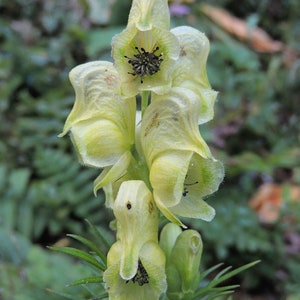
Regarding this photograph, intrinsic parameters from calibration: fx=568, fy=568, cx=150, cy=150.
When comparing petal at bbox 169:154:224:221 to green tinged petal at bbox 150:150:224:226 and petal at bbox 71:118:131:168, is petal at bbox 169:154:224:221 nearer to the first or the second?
green tinged petal at bbox 150:150:224:226

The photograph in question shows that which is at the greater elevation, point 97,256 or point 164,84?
point 164,84

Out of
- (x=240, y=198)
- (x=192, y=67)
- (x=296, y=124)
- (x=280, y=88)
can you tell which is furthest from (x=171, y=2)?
(x=192, y=67)

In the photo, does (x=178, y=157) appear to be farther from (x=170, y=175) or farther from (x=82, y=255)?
Result: (x=82, y=255)

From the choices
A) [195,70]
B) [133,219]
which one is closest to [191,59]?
[195,70]

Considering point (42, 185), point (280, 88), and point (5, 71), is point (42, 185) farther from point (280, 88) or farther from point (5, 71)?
point (280, 88)

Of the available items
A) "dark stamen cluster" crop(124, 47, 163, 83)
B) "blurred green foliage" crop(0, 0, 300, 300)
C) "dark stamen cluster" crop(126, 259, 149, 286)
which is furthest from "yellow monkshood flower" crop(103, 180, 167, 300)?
"blurred green foliage" crop(0, 0, 300, 300)

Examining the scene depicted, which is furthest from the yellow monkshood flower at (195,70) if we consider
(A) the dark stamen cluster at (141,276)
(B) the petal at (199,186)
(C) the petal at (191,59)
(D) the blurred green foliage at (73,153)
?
(D) the blurred green foliage at (73,153)
